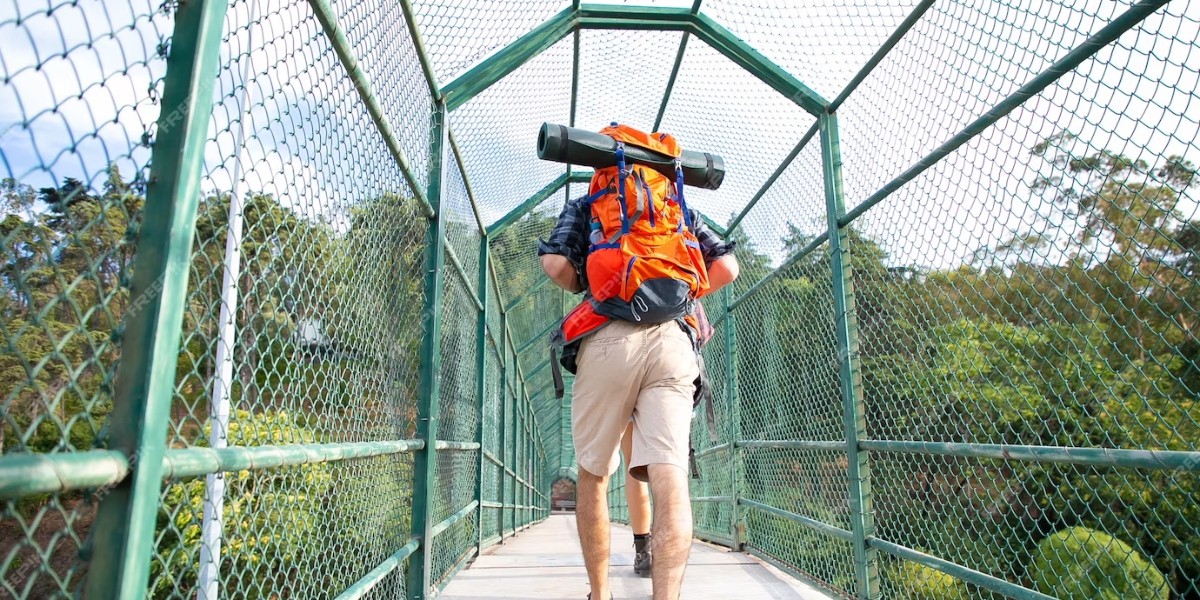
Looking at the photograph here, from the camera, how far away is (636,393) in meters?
2.47


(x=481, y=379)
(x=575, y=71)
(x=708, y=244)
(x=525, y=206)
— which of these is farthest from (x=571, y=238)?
(x=525, y=206)

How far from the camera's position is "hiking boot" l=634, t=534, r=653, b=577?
3389 mm

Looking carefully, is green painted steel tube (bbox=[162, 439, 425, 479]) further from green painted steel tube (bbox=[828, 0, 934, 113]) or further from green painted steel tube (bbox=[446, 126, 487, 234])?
green painted steel tube (bbox=[828, 0, 934, 113])

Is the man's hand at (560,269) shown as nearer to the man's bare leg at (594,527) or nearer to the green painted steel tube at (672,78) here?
the man's bare leg at (594,527)

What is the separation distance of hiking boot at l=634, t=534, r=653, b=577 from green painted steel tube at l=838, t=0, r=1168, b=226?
1895 millimetres

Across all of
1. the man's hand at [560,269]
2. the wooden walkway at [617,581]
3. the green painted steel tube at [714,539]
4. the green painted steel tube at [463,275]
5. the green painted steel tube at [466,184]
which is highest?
the green painted steel tube at [466,184]

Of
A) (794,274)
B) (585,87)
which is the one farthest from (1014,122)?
(585,87)

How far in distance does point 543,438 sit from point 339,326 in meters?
17.2

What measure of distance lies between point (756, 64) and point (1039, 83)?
1955 mm

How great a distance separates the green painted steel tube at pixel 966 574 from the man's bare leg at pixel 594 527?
1169 mm

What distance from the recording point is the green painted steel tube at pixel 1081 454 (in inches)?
65.9

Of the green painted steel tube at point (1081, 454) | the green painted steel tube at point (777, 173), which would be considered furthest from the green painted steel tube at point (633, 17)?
the green painted steel tube at point (1081, 454)

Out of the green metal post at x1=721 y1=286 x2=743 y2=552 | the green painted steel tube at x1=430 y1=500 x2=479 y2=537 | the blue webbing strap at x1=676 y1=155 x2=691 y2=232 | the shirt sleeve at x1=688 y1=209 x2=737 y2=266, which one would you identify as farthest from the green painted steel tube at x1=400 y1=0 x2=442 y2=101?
the green metal post at x1=721 y1=286 x2=743 y2=552

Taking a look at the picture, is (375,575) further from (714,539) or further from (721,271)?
(714,539)
